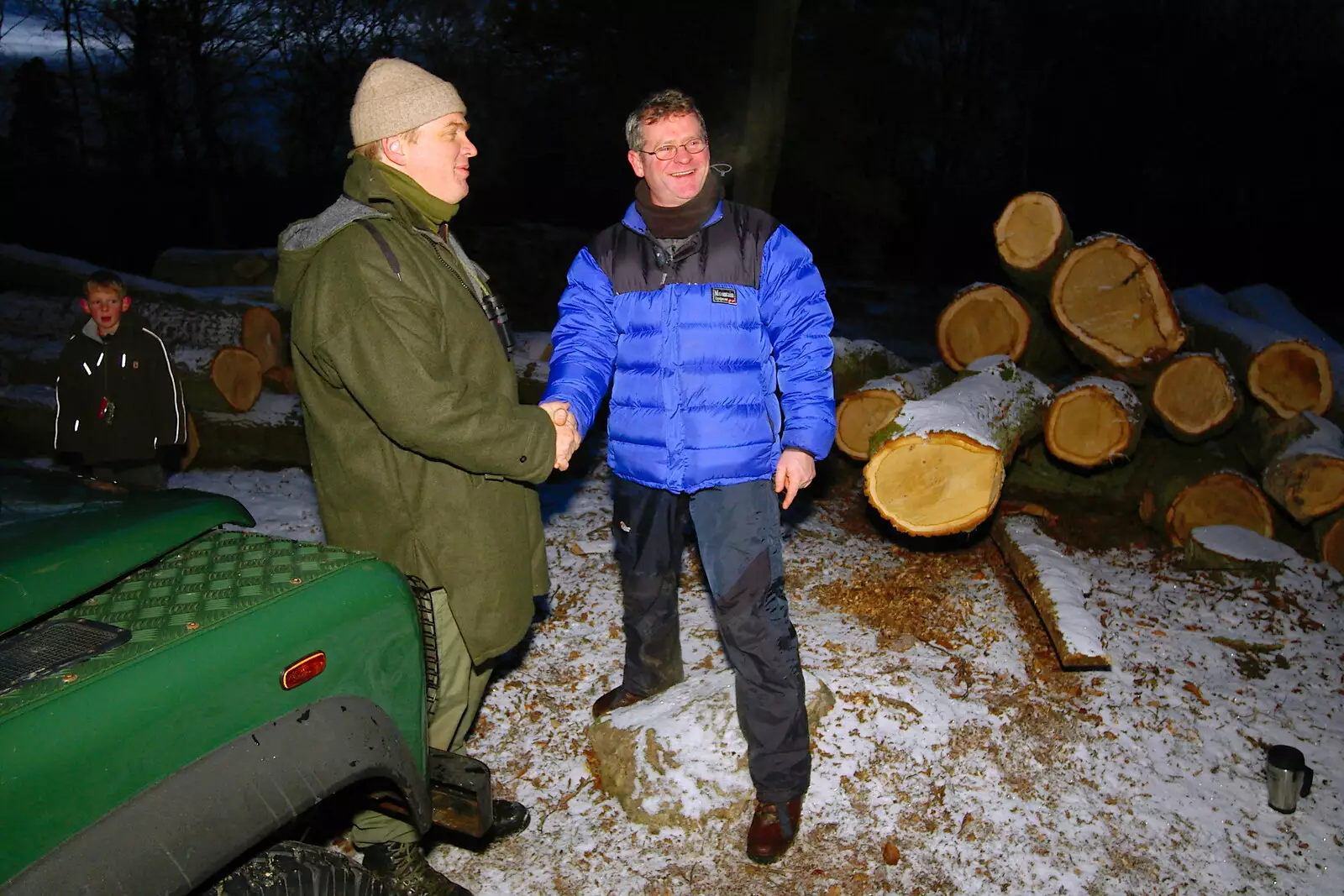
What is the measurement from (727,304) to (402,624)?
1542mm

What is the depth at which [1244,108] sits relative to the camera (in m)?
17.3

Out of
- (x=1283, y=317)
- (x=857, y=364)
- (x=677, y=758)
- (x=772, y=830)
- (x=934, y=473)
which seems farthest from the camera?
(x=1283, y=317)

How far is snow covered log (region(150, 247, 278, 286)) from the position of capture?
1037cm

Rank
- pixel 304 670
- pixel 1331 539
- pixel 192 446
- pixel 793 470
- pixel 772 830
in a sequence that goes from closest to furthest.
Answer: pixel 304 670 → pixel 793 470 → pixel 772 830 → pixel 1331 539 → pixel 192 446

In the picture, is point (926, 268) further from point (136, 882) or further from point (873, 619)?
point (136, 882)

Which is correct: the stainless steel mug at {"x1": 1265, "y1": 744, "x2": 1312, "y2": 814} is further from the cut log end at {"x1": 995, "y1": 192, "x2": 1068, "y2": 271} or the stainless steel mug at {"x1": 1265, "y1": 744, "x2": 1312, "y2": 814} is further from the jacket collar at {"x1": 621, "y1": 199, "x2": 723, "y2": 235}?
the cut log end at {"x1": 995, "y1": 192, "x2": 1068, "y2": 271}

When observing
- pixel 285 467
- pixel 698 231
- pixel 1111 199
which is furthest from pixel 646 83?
pixel 1111 199

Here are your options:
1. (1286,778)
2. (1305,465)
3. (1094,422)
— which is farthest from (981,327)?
(1286,778)

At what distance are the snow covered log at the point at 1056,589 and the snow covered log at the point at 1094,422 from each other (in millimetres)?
561

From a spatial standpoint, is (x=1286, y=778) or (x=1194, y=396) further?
(x=1194, y=396)

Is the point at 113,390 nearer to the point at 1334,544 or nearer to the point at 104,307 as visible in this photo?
the point at 104,307

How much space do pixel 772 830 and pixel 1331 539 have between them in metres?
4.17

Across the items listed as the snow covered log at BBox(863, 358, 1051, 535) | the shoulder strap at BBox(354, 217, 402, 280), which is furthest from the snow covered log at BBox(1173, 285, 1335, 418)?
the shoulder strap at BBox(354, 217, 402, 280)

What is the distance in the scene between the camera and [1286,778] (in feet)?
11.5
